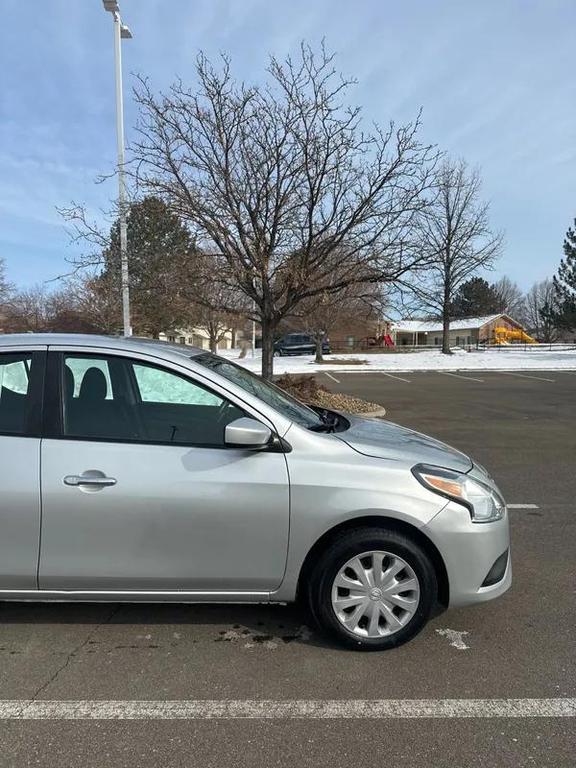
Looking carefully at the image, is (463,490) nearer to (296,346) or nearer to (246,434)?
(246,434)

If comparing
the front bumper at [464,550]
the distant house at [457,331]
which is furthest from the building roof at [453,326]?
the front bumper at [464,550]

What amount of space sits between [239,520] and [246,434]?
469mm

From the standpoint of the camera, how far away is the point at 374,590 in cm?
304

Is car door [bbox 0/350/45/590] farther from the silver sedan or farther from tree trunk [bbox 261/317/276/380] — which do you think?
tree trunk [bbox 261/317/276/380]

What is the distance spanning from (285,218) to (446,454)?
802 centimetres

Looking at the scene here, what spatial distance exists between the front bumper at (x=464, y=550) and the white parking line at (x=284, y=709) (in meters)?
0.55

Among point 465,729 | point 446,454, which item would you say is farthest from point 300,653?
point 446,454

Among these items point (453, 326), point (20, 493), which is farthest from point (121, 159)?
point (453, 326)

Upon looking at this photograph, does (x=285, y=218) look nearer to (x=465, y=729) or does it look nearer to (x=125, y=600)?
(x=125, y=600)

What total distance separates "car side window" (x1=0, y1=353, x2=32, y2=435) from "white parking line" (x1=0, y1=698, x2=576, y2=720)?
138cm

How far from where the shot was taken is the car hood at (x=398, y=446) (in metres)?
3.19

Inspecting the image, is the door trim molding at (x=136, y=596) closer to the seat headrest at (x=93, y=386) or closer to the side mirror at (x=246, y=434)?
the side mirror at (x=246, y=434)

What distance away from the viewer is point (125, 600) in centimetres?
311

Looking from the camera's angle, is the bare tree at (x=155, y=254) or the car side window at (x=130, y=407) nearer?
the car side window at (x=130, y=407)
